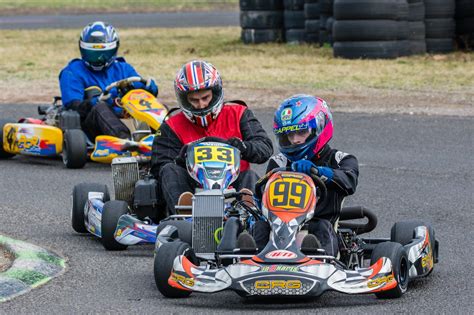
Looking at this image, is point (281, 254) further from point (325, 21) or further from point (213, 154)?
point (325, 21)

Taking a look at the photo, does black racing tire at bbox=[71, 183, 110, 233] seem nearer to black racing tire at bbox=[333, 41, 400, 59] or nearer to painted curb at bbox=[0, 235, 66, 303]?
painted curb at bbox=[0, 235, 66, 303]

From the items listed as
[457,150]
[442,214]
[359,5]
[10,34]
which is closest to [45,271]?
[442,214]

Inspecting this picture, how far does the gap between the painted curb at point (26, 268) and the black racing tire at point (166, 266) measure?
2.35 feet


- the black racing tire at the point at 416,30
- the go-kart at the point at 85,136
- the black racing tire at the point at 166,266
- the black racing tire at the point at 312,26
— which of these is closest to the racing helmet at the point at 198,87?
the black racing tire at the point at 166,266

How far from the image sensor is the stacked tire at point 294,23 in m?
21.9

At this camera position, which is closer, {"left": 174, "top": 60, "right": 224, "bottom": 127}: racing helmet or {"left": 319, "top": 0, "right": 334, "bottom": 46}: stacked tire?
{"left": 174, "top": 60, "right": 224, "bottom": 127}: racing helmet

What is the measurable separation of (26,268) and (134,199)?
122 cm

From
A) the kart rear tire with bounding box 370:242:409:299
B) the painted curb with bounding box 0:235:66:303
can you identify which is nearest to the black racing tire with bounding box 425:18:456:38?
the painted curb with bounding box 0:235:66:303

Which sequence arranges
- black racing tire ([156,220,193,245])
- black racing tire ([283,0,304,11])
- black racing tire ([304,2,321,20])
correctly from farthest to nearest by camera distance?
1. black racing tire ([283,0,304,11])
2. black racing tire ([304,2,321,20])
3. black racing tire ([156,220,193,245])

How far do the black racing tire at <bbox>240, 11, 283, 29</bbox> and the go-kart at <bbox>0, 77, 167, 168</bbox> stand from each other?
1095cm

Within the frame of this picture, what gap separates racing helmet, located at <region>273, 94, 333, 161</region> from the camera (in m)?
6.44

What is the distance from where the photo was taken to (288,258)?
227 inches

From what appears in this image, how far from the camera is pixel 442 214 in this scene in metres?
8.70

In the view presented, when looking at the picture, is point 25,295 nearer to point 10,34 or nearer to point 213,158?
point 213,158
